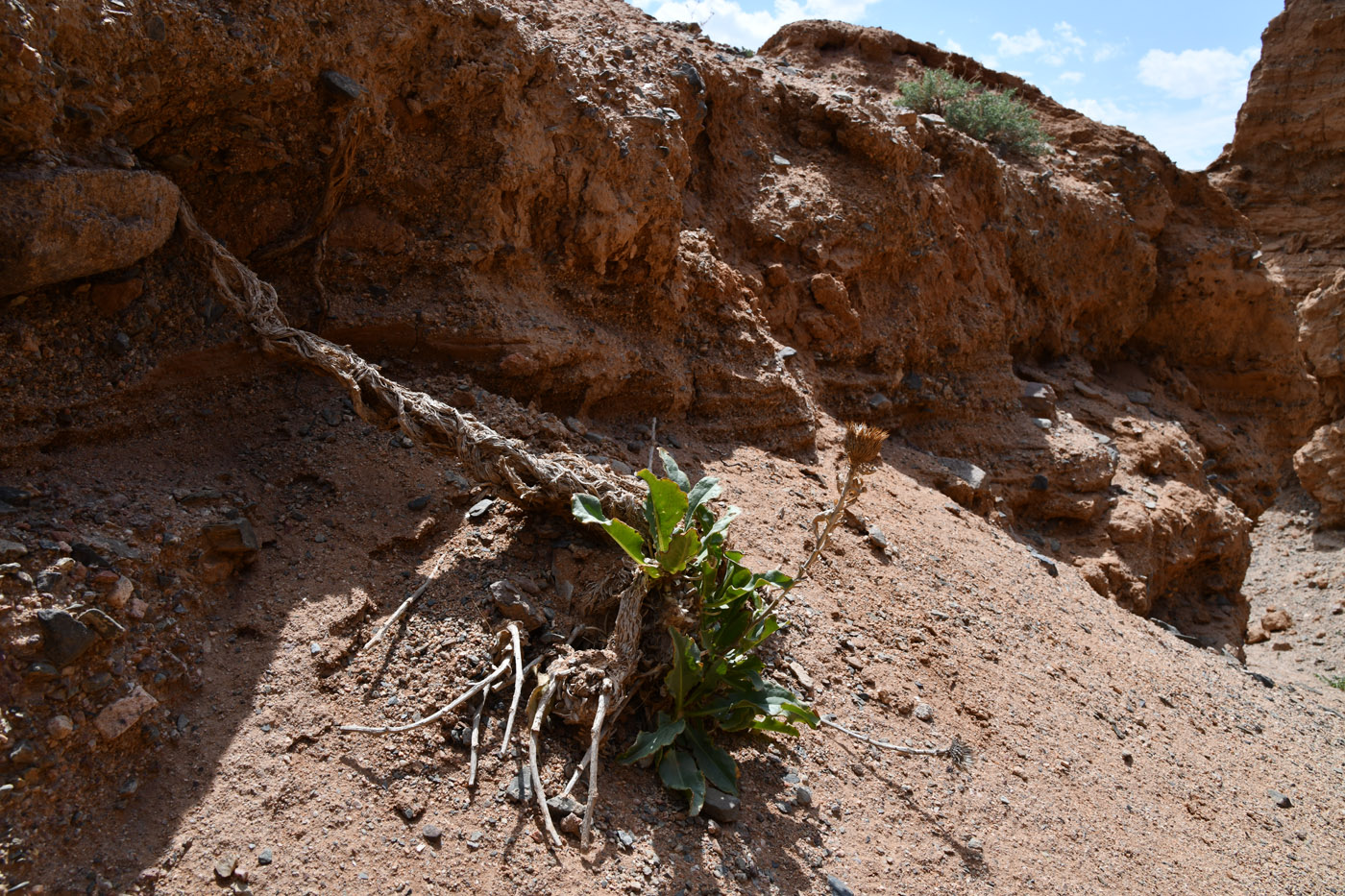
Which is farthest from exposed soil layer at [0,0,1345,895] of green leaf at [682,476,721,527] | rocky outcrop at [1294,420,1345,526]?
rocky outcrop at [1294,420,1345,526]

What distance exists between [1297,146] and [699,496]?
16284 millimetres

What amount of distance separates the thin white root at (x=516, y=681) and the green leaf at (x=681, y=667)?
16.4 inches

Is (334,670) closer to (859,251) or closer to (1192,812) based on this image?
(1192,812)

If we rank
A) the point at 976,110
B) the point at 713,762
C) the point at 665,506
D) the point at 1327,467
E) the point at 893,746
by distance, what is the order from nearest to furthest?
1. the point at 713,762
2. the point at 665,506
3. the point at 893,746
4. the point at 976,110
5. the point at 1327,467

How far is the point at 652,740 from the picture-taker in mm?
2410

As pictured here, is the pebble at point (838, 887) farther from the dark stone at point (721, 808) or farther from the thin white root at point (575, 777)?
the thin white root at point (575, 777)

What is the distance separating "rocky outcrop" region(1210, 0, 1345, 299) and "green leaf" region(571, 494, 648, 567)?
603 inches

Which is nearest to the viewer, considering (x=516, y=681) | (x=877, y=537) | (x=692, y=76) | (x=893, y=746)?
(x=516, y=681)

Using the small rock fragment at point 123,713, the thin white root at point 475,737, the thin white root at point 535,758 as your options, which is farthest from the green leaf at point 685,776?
the small rock fragment at point 123,713

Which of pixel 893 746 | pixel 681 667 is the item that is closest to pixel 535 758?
pixel 681 667

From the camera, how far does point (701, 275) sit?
471 cm

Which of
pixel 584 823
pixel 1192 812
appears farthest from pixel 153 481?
pixel 1192 812

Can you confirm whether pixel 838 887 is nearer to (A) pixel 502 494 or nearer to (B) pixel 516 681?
(B) pixel 516 681

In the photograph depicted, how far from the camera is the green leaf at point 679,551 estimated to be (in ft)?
8.12
